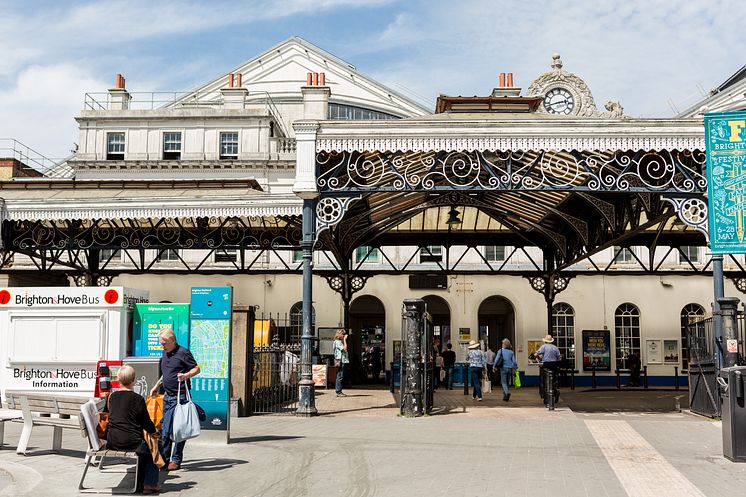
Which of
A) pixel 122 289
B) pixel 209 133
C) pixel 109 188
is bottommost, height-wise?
pixel 122 289

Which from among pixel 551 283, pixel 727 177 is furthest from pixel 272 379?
pixel 551 283

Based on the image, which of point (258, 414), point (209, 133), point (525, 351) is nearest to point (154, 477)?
point (258, 414)

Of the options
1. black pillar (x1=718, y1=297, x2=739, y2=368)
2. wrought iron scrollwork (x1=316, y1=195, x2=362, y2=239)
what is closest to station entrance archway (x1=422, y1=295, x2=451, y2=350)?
wrought iron scrollwork (x1=316, y1=195, x2=362, y2=239)

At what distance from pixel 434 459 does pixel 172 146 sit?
33601mm

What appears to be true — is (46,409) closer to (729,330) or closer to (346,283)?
(729,330)

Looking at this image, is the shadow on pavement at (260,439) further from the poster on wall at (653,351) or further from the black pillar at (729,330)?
the poster on wall at (653,351)

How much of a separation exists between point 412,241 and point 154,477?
802 inches

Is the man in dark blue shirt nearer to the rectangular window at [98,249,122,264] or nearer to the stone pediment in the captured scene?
the rectangular window at [98,249,122,264]

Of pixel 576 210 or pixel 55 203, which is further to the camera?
pixel 576 210

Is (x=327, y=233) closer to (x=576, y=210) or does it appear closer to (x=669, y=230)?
(x=576, y=210)

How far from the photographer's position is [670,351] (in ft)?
118

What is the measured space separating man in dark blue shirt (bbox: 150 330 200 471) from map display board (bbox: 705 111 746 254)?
1054cm

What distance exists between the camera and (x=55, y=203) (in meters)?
20.5

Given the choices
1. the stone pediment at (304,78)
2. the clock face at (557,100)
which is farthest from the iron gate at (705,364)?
the stone pediment at (304,78)
